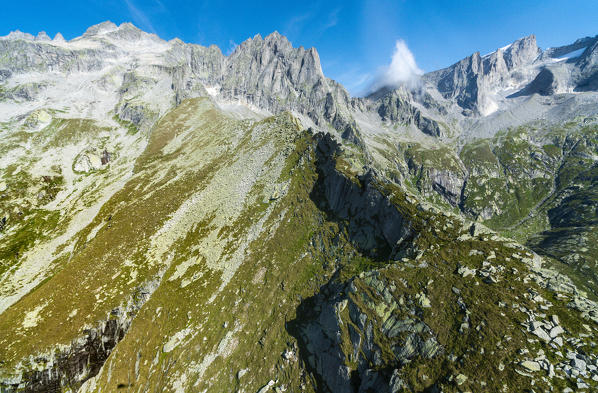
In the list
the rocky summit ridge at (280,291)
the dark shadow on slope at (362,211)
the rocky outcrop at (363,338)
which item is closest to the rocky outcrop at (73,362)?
the rocky summit ridge at (280,291)

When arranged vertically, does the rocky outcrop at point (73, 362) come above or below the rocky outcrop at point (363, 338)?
above

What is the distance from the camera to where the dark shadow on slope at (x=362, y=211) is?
133 ft

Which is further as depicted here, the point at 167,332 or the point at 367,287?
the point at 167,332

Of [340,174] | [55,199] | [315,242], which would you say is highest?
[55,199]

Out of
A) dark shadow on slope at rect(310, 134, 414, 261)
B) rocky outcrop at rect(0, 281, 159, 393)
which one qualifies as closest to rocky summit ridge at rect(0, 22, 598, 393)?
rocky outcrop at rect(0, 281, 159, 393)

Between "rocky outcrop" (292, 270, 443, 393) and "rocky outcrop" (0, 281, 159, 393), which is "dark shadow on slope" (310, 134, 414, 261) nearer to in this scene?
"rocky outcrop" (292, 270, 443, 393)

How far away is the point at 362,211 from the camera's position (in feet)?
156

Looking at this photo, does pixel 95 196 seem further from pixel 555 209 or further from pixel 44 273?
pixel 555 209

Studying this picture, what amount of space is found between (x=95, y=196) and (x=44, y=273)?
3945cm

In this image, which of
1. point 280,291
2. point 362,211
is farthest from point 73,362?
point 362,211

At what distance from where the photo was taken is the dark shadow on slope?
133 feet

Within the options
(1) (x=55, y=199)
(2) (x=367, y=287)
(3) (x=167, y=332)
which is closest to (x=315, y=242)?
(2) (x=367, y=287)

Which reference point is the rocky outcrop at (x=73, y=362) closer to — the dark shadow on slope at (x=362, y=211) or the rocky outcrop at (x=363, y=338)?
the rocky outcrop at (x=363, y=338)

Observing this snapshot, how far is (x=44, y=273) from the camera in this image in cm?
5381
